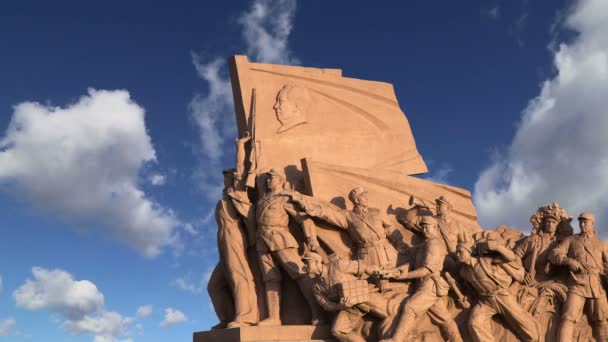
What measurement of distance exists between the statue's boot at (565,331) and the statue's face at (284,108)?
4304 millimetres

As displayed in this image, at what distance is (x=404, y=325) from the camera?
689cm

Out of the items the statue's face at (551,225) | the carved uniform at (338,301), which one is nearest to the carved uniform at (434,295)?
the carved uniform at (338,301)

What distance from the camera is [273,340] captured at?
725 centimetres

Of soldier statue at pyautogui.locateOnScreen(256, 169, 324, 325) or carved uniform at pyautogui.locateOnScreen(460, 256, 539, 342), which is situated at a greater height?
soldier statue at pyautogui.locateOnScreen(256, 169, 324, 325)

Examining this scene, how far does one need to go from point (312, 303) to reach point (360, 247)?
2.89ft

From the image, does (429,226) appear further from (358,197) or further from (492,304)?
(492,304)

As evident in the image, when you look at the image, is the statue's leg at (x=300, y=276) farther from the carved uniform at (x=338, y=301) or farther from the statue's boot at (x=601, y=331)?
the statue's boot at (x=601, y=331)

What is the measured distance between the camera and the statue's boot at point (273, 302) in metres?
7.65

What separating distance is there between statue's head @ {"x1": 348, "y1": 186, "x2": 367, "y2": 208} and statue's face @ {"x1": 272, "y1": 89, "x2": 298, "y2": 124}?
1.62 metres

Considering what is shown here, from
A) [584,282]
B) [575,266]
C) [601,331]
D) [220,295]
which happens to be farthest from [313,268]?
[601,331]

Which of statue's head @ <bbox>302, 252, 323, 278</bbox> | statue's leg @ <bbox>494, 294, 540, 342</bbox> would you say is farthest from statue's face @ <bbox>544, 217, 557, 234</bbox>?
statue's head @ <bbox>302, 252, 323, 278</bbox>

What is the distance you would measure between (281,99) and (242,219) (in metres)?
1.83

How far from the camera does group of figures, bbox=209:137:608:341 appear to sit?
712cm

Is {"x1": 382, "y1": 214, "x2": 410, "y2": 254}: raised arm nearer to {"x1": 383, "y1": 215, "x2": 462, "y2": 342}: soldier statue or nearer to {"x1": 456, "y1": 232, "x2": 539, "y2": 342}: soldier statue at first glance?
{"x1": 383, "y1": 215, "x2": 462, "y2": 342}: soldier statue
